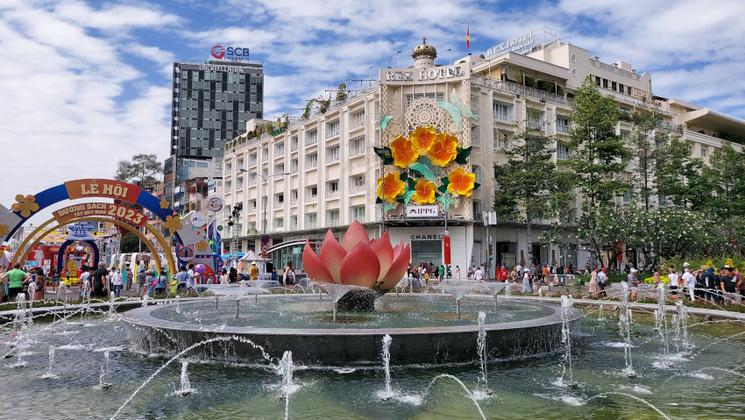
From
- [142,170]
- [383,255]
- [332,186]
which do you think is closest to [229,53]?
[142,170]

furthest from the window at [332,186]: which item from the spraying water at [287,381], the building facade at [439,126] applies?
the spraying water at [287,381]

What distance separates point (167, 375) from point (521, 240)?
3953 centimetres

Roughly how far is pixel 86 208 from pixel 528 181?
27.9 meters

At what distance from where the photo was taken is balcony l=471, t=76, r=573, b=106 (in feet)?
143

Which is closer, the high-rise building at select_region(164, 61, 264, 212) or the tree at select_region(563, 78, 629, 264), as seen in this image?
the tree at select_region(563, 78, 629, 264)

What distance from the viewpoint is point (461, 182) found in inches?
1590

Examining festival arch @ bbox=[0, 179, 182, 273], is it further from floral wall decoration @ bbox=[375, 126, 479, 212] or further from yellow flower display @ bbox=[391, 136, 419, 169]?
yellow flower display @ bbox=[391, 136, 419, 169]

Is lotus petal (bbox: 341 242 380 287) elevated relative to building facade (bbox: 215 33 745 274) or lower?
lower

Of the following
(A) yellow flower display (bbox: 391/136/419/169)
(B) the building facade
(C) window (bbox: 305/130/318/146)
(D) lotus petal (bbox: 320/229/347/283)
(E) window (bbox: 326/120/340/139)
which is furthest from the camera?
(C) window (bbox: 305/130/318/146)

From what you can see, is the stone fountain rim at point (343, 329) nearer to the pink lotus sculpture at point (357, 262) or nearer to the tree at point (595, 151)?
the pink lotus sculpture at point (357, 262)

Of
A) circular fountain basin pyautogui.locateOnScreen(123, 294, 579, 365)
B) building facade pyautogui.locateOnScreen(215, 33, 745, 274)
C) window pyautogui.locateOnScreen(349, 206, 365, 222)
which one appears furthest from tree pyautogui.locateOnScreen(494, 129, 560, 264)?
circular fountain basin pyautogui.locateOnScreen(123, 294, 579, 365)

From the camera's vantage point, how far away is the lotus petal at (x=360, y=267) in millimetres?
12234

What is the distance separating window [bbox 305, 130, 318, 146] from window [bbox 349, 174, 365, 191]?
7465mm

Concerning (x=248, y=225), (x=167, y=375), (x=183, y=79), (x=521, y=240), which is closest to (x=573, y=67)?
(x=521, y=240)
